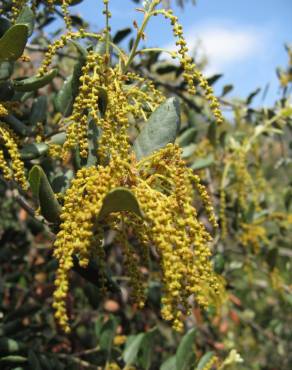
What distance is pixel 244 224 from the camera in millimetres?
2842

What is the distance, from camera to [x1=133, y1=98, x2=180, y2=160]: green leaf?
1.36 metres

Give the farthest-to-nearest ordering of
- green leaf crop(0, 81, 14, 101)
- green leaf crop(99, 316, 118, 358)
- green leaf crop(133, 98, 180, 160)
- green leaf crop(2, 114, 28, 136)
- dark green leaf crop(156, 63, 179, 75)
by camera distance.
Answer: dark green leaf crop(156, 63, 179, 75) → green leaf crop(99, 316, 118, 358) → green leaf crop(2, 114, 28, 136) → green leaf crop(0, 81, 14, 101) → green leaf crop(133, 98, 180, 160)

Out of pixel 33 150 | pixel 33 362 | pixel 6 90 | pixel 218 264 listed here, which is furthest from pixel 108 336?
pixel 6 90

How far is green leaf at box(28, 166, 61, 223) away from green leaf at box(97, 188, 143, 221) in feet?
0.75

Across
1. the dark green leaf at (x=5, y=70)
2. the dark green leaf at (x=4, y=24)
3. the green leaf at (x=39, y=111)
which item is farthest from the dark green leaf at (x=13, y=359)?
the dark green leaf at (x=4, y=24)

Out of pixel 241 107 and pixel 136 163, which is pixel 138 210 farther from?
pixel 241 107

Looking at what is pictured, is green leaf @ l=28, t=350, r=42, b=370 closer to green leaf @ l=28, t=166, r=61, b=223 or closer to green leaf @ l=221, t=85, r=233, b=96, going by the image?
green leaf @ l=28, t=166, r=61, b=223

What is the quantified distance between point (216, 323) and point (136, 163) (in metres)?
3.05

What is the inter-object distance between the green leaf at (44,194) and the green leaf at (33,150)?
0.37 m

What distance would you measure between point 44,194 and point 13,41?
42cm

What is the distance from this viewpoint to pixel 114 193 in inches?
38.4

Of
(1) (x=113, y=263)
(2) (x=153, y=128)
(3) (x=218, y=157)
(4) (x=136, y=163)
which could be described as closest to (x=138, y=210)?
(4) (x=136, y=163)

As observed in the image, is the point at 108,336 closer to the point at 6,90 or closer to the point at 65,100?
the point at 65,100

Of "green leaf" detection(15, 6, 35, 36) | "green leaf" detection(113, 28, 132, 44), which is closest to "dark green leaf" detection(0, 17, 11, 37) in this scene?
"green leaf" detection(15, 6, 35, 36)
